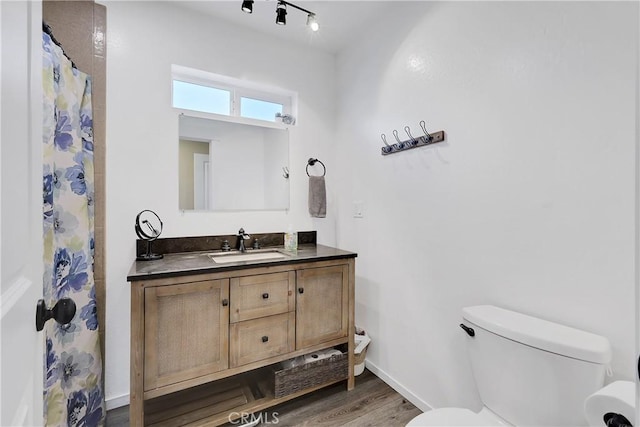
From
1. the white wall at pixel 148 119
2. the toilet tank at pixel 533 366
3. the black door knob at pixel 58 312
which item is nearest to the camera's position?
the black door knob at pixel 58 312

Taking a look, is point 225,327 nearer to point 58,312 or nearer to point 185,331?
point 185,331

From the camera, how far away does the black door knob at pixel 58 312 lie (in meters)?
0.63

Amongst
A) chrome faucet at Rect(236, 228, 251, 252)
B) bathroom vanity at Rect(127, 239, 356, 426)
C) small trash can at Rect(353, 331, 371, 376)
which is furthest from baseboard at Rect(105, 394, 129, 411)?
small trash can at Rect(353, 331, 371, 376)

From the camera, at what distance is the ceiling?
6.43 ft

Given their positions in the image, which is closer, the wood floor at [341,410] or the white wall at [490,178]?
the white wall at [490,178]

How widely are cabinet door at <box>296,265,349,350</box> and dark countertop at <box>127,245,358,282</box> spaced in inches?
3.2

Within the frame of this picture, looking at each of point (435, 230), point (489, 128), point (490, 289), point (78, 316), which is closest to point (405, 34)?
point (489, 128)

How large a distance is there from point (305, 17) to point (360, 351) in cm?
241

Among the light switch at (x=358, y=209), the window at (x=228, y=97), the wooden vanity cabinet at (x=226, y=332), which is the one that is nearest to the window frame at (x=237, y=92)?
the window at (x=228, y=97)

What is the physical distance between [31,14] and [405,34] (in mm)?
1872

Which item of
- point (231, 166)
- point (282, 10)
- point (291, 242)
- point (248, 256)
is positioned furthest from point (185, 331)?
point (282, 10)

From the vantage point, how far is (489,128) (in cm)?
142

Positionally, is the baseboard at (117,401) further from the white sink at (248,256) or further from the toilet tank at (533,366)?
the toilet tank at (533,366)

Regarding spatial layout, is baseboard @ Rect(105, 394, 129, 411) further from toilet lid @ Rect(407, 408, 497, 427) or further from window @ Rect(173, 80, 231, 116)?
window @ Rect(173, 80, 231, 116)
